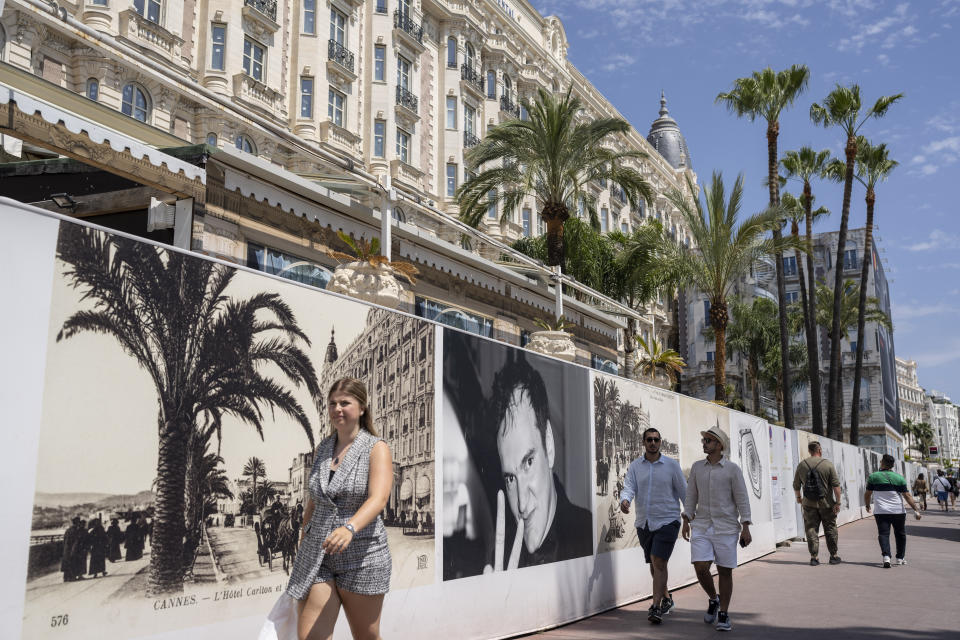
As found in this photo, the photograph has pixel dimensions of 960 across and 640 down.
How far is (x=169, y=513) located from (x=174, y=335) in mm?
883

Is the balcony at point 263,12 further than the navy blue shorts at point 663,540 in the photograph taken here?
Yes

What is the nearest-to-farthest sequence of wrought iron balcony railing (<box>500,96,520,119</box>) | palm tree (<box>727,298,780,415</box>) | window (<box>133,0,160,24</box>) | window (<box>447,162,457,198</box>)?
window (<box>133,0,160,24</box>) → window (<box>447,162,457,198</box>) → wrought iron balcony railing (<box>500,96,520,119</box>) → palm tree (<box>727,298,780,415</box>)

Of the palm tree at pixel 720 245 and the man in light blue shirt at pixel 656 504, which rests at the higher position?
the palm tree at pixel 720 245

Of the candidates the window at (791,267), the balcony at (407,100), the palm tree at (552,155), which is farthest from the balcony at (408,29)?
the window at (791,267)

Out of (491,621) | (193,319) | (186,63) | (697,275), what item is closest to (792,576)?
(491,621)

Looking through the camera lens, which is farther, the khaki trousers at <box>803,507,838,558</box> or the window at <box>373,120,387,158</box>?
the window at <box>373,120,387,158</box>

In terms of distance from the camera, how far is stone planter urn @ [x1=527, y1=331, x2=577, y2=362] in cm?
1473

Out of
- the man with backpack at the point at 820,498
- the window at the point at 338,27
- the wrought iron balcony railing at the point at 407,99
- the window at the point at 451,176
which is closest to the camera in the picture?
the man with backpack at the point at 820,498

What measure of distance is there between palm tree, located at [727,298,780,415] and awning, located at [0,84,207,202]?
5274cm

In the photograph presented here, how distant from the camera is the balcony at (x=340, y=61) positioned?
30.6m

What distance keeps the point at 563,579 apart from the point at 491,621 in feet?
4.40

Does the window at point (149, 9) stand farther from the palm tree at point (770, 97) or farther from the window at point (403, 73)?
the palm tree at point (770, 97)

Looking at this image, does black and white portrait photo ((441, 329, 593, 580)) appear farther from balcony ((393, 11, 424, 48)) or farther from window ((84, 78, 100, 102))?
balcony ((393, 11, 424, 48))

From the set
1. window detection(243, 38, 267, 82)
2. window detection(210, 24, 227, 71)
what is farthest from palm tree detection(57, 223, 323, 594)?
window detection(243, 38, 267, 82)
